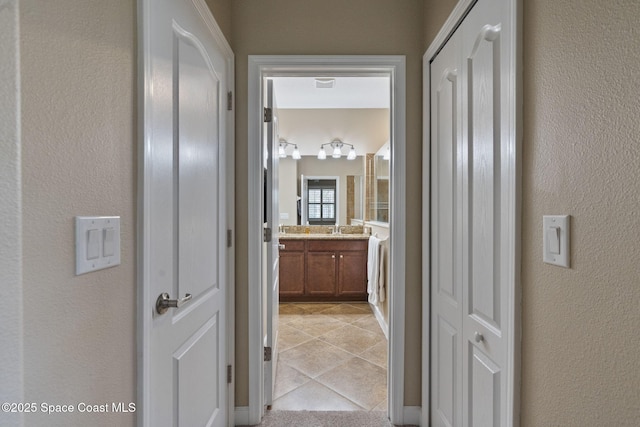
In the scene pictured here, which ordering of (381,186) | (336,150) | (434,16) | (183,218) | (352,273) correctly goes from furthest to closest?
(336,150)
(352,273)
(381,186)
(434,16)
(183,218)

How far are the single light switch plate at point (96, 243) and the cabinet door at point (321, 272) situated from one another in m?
3.11

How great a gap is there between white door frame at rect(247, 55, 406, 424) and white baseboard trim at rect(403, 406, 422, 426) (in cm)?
3

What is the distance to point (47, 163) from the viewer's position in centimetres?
56

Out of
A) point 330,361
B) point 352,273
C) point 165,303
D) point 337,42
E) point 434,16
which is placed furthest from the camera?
point 352,273

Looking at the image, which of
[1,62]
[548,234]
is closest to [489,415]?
[548,234]

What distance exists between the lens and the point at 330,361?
2.40 metres

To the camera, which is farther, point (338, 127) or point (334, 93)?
point (338, 127)

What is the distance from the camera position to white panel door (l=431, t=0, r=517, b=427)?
89cm

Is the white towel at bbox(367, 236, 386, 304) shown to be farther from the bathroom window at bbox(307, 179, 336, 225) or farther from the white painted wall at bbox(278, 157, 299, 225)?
the white painted wall at bbox(278, 157, 299, 225)

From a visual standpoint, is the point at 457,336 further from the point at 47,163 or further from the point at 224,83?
the point at 224,83

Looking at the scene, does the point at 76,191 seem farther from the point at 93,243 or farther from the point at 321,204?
the point at 321,204

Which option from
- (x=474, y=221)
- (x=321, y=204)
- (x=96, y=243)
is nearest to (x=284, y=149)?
(x=321, y=204)

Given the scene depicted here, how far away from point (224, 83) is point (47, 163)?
110 cm

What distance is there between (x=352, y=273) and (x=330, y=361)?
1486mm
